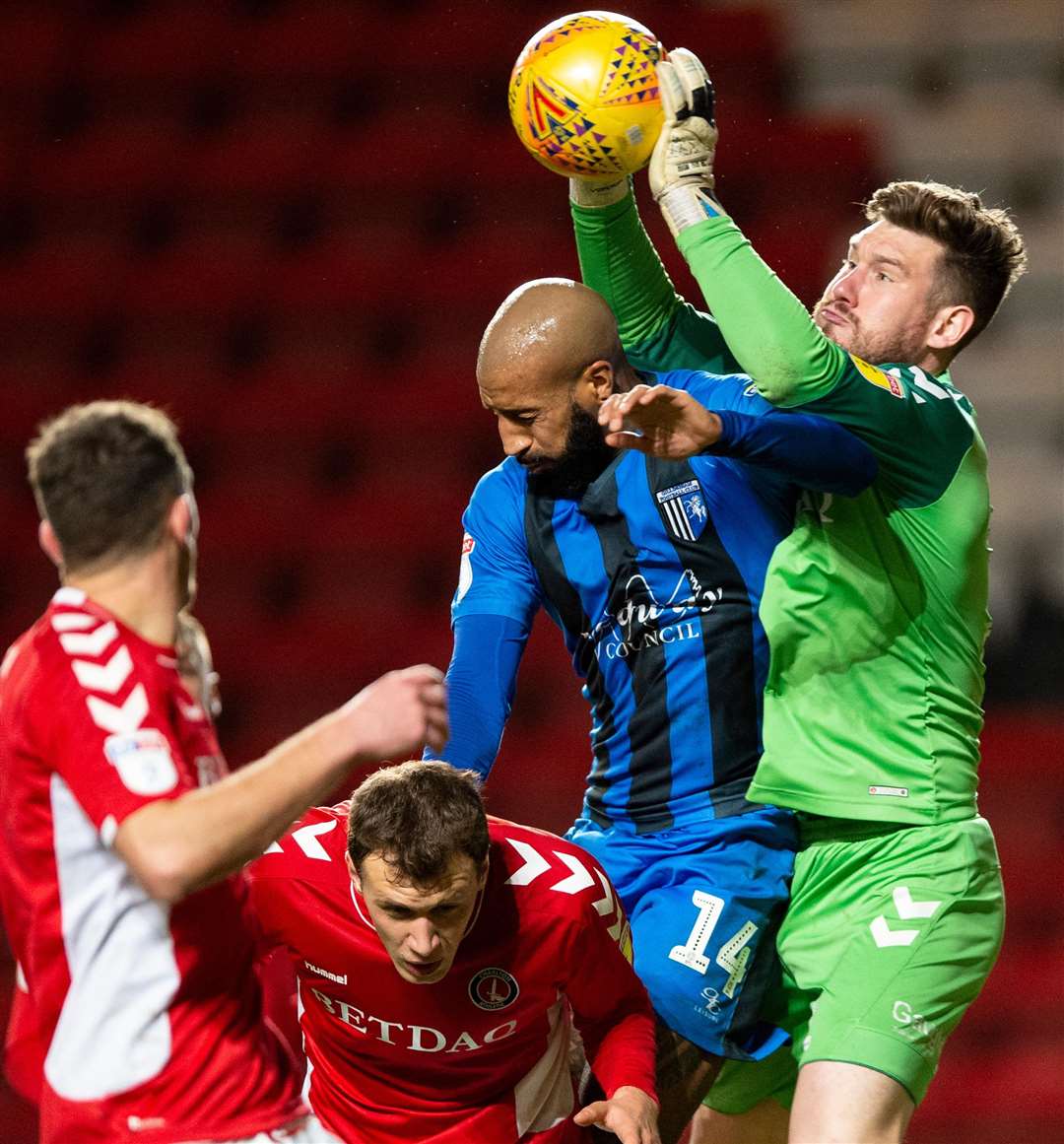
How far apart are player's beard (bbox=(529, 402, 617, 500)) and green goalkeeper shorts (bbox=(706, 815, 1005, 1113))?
69 centimetres

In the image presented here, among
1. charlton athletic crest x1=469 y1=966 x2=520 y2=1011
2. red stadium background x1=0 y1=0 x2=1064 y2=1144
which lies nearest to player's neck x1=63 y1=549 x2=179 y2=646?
charlton athletic crest x1=469 y1=966 x2=520 y2=1011

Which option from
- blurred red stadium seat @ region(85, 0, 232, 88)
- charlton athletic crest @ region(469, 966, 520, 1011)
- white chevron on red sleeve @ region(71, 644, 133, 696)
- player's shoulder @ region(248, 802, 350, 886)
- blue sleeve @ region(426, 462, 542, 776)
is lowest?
charlton athletic crest @ region(469, 966, 520, 1011)

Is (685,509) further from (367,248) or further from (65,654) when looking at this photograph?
(367,248)

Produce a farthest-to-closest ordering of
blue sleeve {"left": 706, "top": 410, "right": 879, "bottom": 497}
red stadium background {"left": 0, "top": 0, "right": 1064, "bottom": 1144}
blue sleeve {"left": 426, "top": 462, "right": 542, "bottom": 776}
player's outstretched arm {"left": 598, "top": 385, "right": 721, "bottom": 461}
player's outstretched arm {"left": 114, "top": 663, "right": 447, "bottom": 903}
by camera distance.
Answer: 1. red stadium background {"left": 0, "top": 0, "right": 1064, "bottom": 1144}
2. blue sleeve {"left": 426, "top": 462, "right": 542, "bottom": 776}
3. blue sleeve {"left": 706, "top": 410, "right": 879, "bottom": 497}
4. player's outstretched arm {"left": 598, "top": 385, "right": 721, "bottom": 461}
5. player's outstretched arm {"left": 114, "top": 663, "right": 447, "bottom": 903}

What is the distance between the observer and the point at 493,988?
281cm

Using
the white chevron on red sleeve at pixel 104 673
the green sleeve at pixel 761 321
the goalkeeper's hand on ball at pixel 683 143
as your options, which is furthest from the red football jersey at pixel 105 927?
the goalkeeper's hand on ball at pixel 683 143

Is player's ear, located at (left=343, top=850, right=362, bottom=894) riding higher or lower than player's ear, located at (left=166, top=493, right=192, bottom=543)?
lower

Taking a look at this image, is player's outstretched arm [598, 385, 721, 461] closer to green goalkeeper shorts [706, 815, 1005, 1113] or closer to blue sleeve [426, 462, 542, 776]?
blue sleeve [426, 462, 542, 776]

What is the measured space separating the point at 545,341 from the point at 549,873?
2.84 ft

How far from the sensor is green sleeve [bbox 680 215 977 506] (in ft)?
8.39

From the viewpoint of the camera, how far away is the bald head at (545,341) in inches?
110

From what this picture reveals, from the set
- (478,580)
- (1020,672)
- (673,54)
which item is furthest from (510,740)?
(673,54)

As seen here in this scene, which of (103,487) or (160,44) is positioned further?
(160,44)

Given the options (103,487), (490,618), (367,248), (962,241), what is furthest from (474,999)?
(367,248)
